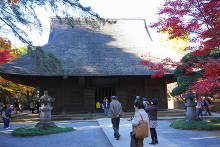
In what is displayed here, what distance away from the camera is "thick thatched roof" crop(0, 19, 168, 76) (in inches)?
655

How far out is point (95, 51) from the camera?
19.8 meters

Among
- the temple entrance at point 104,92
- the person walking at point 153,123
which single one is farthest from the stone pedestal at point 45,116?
the temple entrance at point 104,92

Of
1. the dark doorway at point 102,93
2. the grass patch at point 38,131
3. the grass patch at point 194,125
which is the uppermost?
the dark doorway at point 102,93

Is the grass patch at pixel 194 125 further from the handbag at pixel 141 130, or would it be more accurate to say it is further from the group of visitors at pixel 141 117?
the handbag at pixel 141 130

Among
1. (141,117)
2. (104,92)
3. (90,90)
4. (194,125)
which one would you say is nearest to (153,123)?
(141,117)

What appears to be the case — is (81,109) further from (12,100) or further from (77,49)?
A: (12,100)

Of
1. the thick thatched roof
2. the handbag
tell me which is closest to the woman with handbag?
the handbag

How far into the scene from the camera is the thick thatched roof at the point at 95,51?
16625 millimetres

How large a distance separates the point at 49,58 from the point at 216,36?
522 centimetres

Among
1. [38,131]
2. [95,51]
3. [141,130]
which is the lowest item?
[38,131]

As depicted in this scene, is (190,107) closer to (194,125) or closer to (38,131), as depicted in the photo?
(194,125)

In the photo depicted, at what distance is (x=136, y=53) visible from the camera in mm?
19891

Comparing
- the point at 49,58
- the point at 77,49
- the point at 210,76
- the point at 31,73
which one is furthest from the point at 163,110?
the point at 49,58

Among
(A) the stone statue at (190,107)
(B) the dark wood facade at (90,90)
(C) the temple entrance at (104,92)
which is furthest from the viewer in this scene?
(C) the temple entrance at (104,92)
